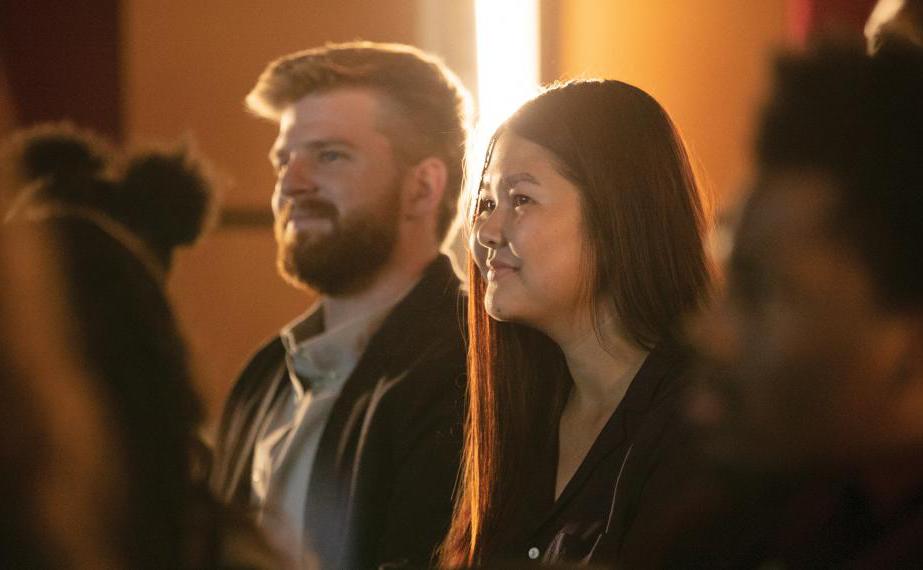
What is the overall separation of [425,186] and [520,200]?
415mm

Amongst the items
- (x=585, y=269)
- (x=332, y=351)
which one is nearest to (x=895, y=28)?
(x=585, y=269)

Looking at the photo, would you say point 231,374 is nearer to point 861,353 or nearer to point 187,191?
point 187,191

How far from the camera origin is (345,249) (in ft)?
4.27

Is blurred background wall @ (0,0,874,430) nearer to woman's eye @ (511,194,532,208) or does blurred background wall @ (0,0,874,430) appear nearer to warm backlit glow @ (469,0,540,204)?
warm backlit glow @ (469,0,540,204)

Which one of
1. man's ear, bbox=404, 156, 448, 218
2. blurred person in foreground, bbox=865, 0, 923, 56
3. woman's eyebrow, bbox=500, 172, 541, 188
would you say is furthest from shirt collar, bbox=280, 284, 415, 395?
blurred person in foreground, bbox=865, 0, 923, 56

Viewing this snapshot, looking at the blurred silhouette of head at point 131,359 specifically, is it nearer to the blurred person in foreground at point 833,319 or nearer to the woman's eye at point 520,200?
the blurred person in foreground at point 833,319

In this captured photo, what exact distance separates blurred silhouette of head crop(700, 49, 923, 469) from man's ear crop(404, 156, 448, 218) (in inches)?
35.9

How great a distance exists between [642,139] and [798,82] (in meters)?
0.49

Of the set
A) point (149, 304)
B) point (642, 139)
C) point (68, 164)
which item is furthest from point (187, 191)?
point (149, 304)

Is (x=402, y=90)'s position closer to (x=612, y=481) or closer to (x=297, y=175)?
(x=297, y=175)

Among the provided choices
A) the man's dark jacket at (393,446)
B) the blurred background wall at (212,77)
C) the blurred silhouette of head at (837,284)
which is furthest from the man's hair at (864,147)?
the blurred background wall at (212,77)

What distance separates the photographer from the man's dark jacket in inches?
41.1

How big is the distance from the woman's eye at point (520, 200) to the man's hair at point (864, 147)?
1.61 feet

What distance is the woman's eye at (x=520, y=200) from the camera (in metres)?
0.93
